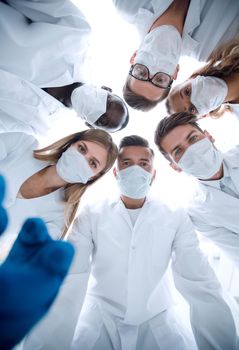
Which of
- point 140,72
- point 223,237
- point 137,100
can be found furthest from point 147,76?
point 223,237

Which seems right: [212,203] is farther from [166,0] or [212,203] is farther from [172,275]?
[166,0]

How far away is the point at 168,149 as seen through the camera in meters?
1.52

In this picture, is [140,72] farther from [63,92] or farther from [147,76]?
[63,92]

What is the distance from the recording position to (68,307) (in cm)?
122

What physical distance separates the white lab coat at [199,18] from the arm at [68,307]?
1171 mm

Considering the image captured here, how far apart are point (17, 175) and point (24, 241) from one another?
0.88 meters

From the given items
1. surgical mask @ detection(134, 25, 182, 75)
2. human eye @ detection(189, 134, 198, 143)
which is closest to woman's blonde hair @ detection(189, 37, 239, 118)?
surgical mask @ detection(134, 25, 182, 75)

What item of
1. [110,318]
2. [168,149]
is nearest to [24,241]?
[110,318]

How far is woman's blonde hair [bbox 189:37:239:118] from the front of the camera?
1.41m

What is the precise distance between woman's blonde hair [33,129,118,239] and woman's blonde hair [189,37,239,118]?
0.69m

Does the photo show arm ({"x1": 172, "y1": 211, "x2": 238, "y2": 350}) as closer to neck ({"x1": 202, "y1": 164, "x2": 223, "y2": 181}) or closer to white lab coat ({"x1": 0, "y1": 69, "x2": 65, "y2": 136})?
neck ({"x1": 202, "y1": 164, "x2": 223, "y2": 181})

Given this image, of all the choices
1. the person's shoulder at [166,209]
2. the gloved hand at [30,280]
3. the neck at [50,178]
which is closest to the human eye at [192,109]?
the person's shoulder at [166,209]

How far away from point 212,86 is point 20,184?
1137 millimetres

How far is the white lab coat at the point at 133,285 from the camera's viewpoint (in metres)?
1.20
